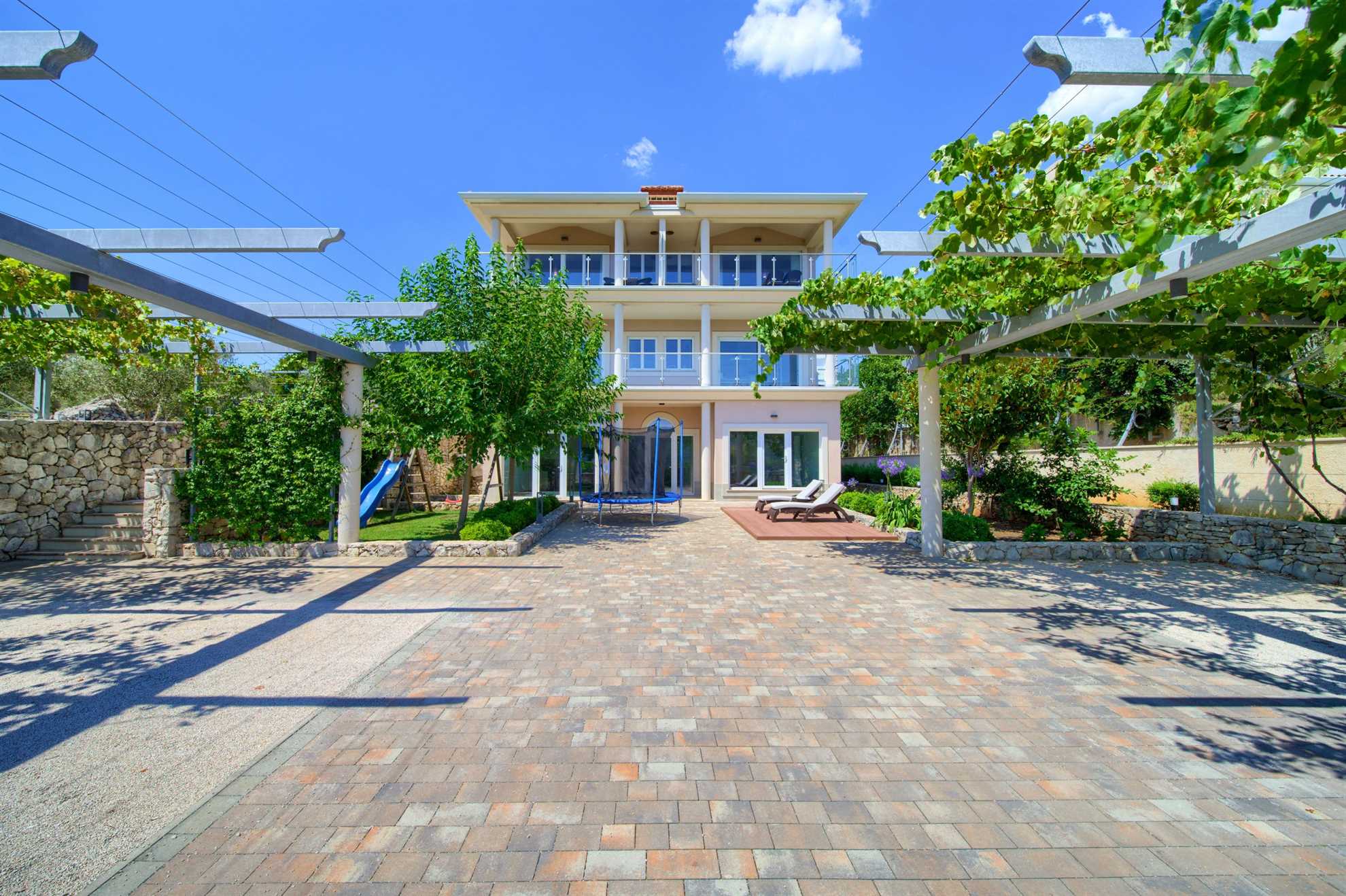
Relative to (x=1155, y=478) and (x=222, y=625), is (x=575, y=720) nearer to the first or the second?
(x=222, y=625)

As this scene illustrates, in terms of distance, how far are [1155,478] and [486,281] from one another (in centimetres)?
1434

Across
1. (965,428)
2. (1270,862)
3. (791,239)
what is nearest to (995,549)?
(965,428)

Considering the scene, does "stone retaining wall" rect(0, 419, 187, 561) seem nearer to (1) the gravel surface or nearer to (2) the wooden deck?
(1) the gravel surface

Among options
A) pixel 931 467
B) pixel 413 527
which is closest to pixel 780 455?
pixel 931 467

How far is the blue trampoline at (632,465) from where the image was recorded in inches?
553

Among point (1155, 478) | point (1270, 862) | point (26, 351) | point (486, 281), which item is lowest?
point (1270, 862)

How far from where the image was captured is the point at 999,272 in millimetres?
5699

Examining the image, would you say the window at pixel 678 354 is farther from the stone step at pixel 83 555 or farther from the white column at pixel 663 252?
the stone step at pixel 83 555

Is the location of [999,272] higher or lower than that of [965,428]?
higher

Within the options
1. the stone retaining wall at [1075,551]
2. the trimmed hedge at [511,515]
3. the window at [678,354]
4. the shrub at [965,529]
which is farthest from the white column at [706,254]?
the stone retaining wall at [1075,551]

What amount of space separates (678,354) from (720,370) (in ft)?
4.83

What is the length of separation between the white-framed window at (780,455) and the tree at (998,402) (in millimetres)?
8005

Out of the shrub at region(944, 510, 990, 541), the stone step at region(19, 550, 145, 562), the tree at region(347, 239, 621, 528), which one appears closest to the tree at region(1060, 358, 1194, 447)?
the shrub at region(944, 510, 990, 541)

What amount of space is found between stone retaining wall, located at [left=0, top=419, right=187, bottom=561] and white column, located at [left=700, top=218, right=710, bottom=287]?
14133mm
